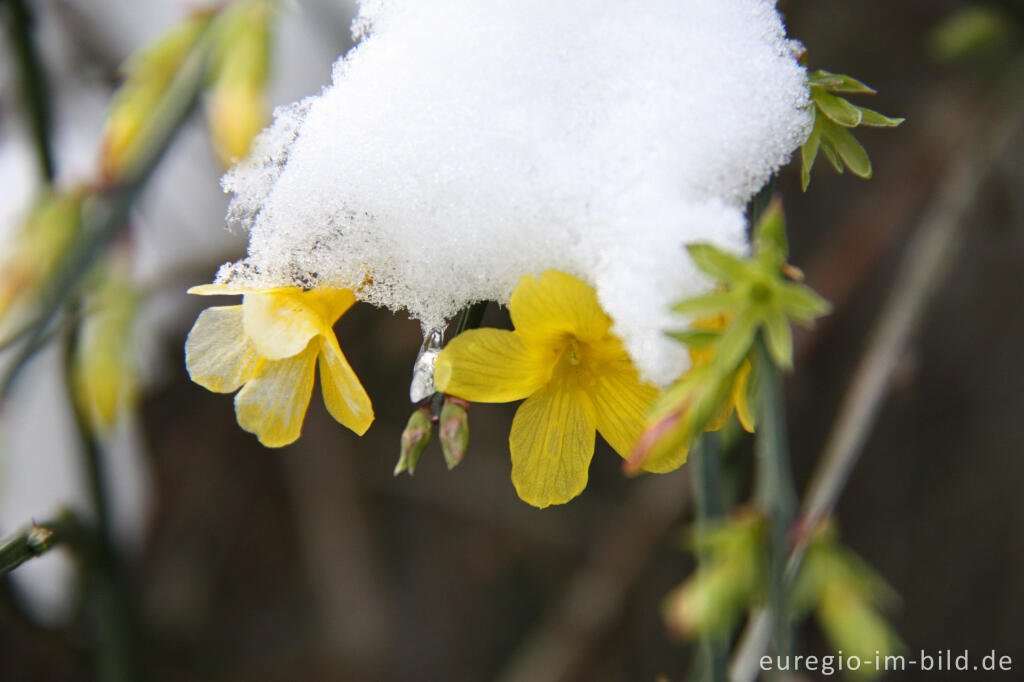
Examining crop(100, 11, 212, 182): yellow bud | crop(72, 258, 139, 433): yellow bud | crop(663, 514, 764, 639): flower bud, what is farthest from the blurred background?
crop(663, 514, 764, 639): flower bud

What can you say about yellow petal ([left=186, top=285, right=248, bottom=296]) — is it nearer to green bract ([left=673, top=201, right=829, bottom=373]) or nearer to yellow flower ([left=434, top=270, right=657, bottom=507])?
yellow flower ([left=434, top=270, right=657, bottom=507])

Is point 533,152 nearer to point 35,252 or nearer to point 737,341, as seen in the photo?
point 737,341

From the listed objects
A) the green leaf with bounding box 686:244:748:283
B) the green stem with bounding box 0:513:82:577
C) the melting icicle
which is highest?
the green leaf with bounding box 686:244:748:283

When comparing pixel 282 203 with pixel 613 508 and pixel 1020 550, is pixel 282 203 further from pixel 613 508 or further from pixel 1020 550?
pixel 1020 550

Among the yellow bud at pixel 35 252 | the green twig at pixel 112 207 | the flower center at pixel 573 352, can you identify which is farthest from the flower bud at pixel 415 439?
the yellow bud at pixel 35 252

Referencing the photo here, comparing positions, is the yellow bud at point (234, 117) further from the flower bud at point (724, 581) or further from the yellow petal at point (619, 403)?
the flower bud at point (724, 581)

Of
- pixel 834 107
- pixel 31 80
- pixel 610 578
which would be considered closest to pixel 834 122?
pixel 834 107

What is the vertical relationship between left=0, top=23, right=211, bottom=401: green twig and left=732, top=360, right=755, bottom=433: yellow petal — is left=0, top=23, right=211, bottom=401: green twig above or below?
above
